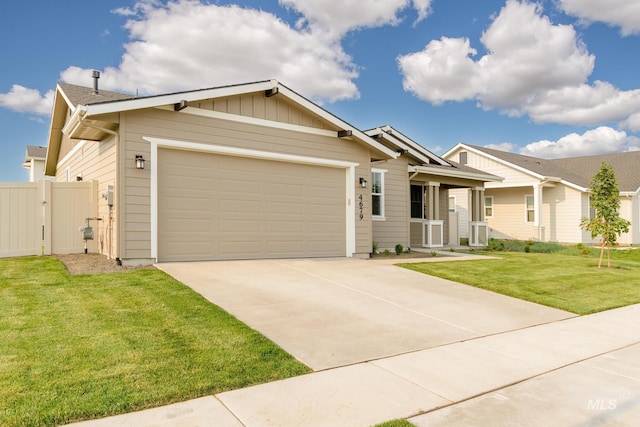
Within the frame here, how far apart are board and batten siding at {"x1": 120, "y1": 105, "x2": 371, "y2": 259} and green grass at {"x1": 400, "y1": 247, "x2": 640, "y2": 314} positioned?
12.9ft

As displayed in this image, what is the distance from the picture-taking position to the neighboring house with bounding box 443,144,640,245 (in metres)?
21.2

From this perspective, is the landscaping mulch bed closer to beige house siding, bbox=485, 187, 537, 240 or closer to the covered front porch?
the covered front porch

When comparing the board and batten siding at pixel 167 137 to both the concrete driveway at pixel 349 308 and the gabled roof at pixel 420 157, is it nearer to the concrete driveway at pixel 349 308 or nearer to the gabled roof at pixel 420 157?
the concrete driveway at pixel 349 308

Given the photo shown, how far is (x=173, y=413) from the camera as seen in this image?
9.68ft

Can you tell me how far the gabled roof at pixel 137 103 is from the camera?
26.2ft

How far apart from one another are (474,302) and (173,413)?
5388 millimetres

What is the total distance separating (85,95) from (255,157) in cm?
608

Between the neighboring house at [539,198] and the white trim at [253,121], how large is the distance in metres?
14.5

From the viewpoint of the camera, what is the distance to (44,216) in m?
10.2

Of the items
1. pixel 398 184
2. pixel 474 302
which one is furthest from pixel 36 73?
pixel 474 302

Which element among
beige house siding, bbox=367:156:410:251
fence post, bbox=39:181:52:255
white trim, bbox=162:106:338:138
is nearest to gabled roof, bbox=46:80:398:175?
white trim, bbox=162:106:338:138

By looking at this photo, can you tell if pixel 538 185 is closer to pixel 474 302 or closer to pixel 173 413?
pixel 474 302

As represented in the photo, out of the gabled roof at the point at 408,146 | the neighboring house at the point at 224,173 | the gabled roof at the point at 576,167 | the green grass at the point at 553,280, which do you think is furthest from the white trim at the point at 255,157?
the gabled roof at the point at 576,167

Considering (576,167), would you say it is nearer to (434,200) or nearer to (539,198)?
(539,198)
